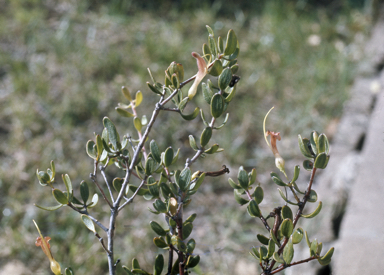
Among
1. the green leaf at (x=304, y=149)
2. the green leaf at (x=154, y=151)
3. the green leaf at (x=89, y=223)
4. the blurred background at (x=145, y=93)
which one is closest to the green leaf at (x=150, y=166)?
the green leaf at (x=154, y=151)

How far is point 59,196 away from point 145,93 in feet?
6.25

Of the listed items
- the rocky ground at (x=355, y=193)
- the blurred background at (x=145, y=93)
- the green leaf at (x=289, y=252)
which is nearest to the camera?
the green leaf at (x=289, y=252)

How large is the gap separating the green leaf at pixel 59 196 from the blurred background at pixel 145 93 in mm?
958

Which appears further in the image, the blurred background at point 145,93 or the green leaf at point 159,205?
the blurred background at point 145,93

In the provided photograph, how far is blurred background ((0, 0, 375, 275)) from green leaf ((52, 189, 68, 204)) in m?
0.96

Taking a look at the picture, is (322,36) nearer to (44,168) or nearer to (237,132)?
(237,132)

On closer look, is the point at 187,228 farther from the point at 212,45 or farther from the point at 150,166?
the point at 212,45

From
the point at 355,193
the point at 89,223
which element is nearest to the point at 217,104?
the point at 89,223

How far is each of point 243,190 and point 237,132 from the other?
1658 millimetres

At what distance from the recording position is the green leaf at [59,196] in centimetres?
55

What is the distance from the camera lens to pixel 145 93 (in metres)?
2.42

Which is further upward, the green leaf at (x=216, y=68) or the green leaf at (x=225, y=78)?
the green leaf at (x=216, y=68)

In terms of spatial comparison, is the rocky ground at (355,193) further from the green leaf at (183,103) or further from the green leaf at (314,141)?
the green leaf at (183,103)

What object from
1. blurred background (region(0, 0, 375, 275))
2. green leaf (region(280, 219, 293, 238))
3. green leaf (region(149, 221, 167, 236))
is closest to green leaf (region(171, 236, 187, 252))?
green leaf (region(149, 221, 167, 236))
